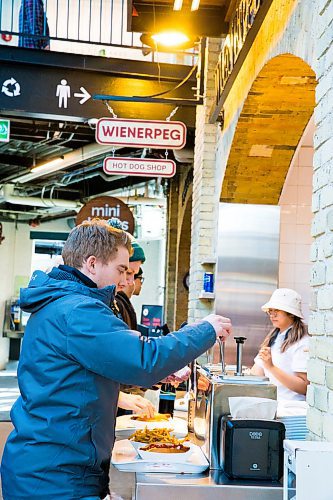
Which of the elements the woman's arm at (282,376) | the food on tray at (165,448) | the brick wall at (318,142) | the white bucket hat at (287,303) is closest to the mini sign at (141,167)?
the brick wall at (318,142)

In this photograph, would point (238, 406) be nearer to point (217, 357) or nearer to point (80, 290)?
point (80, 290)

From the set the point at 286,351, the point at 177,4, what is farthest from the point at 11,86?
the point at 286,351

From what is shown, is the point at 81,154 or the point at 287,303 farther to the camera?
the point at 81,154

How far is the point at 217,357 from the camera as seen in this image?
665cm

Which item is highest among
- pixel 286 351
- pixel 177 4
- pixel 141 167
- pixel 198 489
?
pixel 177 4

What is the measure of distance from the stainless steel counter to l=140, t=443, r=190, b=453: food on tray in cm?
19

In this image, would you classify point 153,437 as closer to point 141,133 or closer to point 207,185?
point 141,133

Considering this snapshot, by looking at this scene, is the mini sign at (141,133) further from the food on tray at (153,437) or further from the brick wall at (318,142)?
the food on tray at (153,437)

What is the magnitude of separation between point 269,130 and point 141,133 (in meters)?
1.31

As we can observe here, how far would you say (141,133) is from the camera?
21.5 ft

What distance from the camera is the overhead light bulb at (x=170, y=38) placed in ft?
19.5

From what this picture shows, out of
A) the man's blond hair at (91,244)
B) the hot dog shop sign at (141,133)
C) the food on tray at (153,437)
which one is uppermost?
the hot dog shop sign at (141,133)

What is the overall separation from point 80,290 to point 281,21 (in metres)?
2.49

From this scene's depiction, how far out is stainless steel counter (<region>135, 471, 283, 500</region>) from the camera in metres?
2.52
